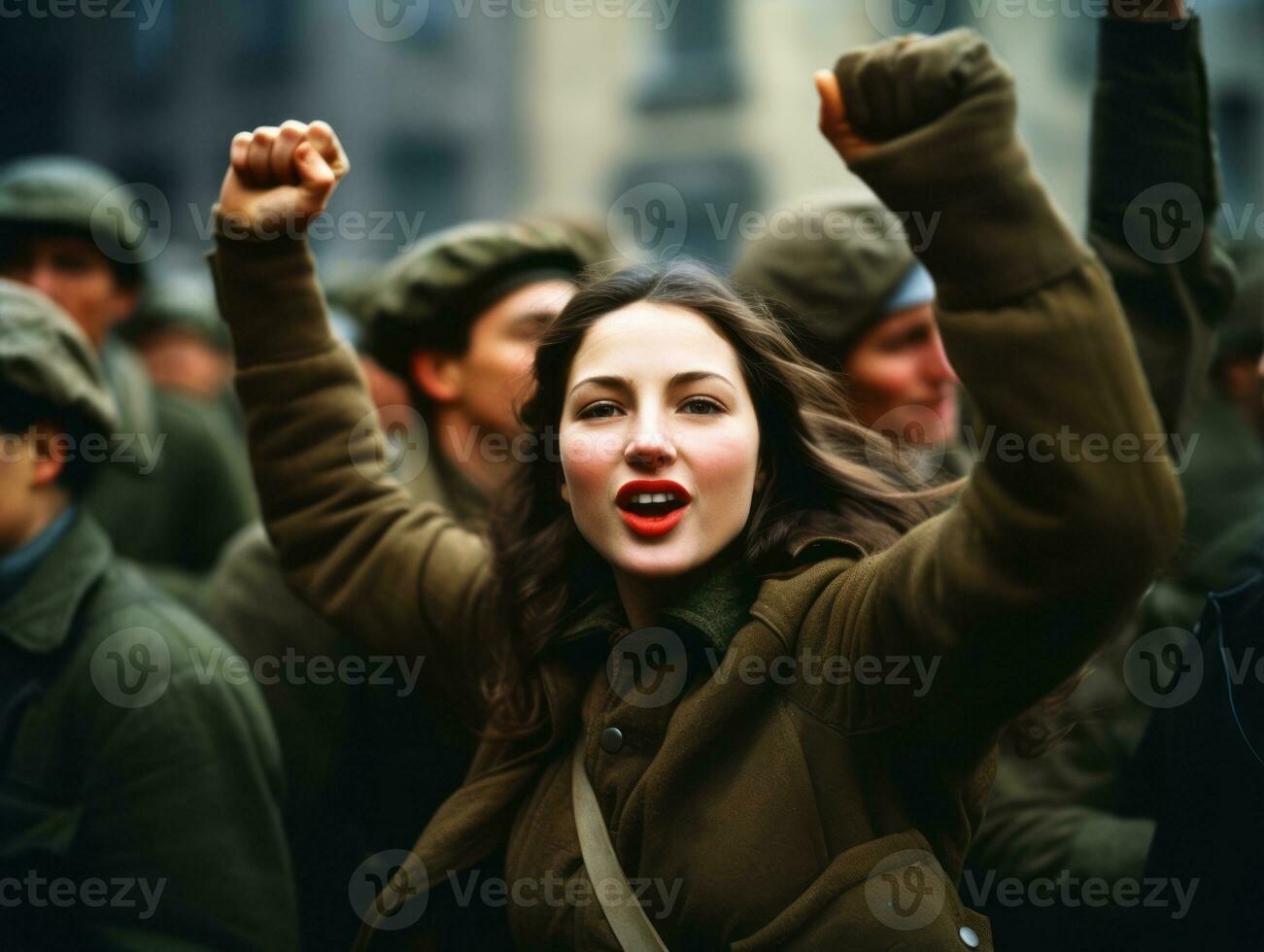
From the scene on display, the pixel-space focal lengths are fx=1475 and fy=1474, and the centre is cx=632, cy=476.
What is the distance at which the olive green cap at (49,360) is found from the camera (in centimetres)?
329

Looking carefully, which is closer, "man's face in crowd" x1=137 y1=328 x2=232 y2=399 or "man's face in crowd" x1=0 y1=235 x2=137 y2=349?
"man's face in crowd" x1=0 y1=235 x2=137 y2=349

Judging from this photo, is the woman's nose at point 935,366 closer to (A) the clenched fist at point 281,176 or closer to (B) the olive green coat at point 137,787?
(A) the clenched fist at point 281,176

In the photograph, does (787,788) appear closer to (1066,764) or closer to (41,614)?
(1066,764)

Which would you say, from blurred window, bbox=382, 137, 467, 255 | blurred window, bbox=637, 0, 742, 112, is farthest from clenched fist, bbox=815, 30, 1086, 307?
blurred window, bbox=382, 137, 467, 255

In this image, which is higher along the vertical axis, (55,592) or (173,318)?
(55,592)

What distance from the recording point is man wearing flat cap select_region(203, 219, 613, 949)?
3.20m

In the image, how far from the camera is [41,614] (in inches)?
122

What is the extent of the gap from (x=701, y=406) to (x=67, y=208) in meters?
3.38

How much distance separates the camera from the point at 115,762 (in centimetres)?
291

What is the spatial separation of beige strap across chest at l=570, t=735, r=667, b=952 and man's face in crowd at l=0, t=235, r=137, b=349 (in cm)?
327
